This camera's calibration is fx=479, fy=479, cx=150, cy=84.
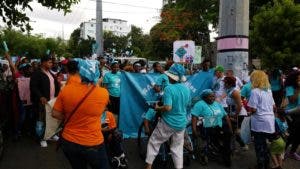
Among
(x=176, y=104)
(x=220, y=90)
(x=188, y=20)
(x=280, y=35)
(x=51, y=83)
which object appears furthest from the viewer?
(x=188, y=20)

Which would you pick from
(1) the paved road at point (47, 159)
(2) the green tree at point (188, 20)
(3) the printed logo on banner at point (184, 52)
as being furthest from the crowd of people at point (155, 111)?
(2) the green tree at point (188, 20)

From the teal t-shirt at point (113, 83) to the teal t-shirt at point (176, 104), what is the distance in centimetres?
381

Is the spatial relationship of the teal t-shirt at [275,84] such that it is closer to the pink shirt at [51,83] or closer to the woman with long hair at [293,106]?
the woman with long hair at [293,106]

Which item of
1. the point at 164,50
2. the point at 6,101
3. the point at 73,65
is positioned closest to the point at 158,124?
the point at 73,65

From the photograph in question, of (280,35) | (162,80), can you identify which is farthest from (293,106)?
(280,35)

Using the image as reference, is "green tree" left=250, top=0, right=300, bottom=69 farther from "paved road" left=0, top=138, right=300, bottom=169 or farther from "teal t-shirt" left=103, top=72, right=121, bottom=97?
"paved road" left=0, top=138, right=300, bottom=169

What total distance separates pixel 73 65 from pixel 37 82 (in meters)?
3.44

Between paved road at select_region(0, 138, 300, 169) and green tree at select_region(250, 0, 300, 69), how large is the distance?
15225 mm

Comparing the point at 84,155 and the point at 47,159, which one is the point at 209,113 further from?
the point at 84,155

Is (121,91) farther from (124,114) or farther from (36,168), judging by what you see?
(36,168)

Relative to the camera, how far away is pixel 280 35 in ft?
81.1

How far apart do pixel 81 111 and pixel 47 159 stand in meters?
3.83

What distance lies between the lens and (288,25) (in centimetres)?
2433

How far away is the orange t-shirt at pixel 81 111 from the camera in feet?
16.4
